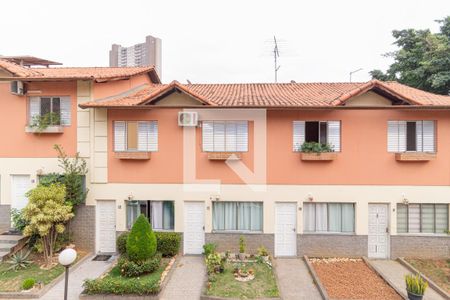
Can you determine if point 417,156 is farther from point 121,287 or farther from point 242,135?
point 121,287

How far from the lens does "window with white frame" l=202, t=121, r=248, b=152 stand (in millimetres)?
13156

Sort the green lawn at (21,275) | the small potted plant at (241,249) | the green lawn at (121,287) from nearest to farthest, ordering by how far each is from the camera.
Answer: the green lawn at (121,287), the green lawn at (21,275), the small potted plant at (241,249)

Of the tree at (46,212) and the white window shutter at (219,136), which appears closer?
the tree at (46,212)

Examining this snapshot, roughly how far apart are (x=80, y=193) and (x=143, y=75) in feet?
26.7

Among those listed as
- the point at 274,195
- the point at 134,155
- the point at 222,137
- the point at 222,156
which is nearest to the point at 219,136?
the point at 222,137

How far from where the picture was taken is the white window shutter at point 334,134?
12.9m

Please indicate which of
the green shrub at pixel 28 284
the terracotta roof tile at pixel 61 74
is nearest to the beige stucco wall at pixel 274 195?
the green shrub at pixel 28 284

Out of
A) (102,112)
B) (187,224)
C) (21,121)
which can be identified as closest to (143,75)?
(102,112)

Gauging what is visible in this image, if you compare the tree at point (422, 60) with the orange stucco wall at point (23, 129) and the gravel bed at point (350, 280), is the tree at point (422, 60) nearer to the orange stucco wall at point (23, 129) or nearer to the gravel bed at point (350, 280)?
the gravel bed at point (350, 280)

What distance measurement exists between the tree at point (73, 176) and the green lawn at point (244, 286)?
7117 millimetres

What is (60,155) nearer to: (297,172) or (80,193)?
(80,193)

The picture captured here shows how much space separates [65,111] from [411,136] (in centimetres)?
1608

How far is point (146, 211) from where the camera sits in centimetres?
1359

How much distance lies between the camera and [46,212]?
11.5m
